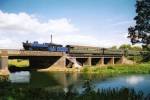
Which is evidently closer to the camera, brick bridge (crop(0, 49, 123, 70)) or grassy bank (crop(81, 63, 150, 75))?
brick bridge (crop(0, 49, 123, 70))

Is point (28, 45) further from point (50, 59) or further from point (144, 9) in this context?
point (144, 9)

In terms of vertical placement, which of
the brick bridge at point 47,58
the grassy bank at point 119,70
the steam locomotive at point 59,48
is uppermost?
the steam locomotive at point 59,48

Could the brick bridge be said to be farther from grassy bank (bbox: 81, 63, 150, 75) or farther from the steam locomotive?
grassy bank (bbox: 81, 63, 150, 75)

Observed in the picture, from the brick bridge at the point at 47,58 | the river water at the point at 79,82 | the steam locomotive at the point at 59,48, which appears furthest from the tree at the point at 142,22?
the steam locomotive at the point at 59,48

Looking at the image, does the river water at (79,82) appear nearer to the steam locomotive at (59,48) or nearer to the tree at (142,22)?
the tree at (142,22)

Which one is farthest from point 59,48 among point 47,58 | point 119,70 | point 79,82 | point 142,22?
point 142,22

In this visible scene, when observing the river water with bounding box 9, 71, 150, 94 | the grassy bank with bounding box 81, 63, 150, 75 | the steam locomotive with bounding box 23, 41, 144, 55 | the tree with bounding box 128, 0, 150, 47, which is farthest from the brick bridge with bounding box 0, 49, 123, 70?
the tree with bounding box 128, 0, 150, 47

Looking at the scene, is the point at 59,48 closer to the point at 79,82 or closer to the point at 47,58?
the point at 47,58

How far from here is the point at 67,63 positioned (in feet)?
311

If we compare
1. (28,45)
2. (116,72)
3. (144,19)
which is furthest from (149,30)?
(28,45)

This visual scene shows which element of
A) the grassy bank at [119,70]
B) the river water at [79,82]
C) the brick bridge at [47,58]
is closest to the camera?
the river water at [79,82]

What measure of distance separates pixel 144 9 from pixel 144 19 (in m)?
1.19

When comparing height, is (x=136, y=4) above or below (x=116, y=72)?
above

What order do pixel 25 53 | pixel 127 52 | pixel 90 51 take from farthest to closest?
pixel 127 52 → pixel 90 51 → pixel 25 53
